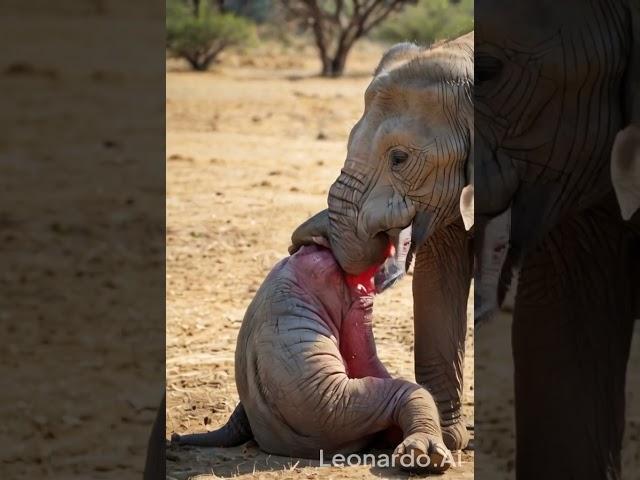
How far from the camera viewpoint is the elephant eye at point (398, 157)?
3996 millimetres

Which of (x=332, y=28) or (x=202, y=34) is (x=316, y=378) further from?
(x=332, y=28)

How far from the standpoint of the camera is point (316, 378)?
390cm

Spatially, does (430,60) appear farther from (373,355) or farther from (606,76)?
(606,76)

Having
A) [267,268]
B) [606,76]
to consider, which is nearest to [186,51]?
[267,268]

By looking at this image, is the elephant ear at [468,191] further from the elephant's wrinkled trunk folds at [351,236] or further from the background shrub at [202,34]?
the background shrub at [202,34]

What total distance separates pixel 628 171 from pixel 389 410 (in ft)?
4.93

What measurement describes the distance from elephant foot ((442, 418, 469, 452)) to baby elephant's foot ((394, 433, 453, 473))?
42 centimetres

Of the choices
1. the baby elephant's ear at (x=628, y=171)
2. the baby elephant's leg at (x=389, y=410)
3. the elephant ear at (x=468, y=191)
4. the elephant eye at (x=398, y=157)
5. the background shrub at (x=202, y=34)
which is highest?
the background shrub at (x=202, y=34)

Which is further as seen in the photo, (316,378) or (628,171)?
(316,378)

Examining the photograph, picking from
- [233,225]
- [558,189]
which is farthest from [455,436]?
[233,225]

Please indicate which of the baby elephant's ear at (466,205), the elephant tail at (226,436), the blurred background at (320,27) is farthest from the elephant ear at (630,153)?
the blurred background at (320,27)

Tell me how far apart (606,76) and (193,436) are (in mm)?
2020

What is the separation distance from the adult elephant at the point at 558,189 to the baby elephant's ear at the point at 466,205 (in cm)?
104

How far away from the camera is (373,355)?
13.7 ft
